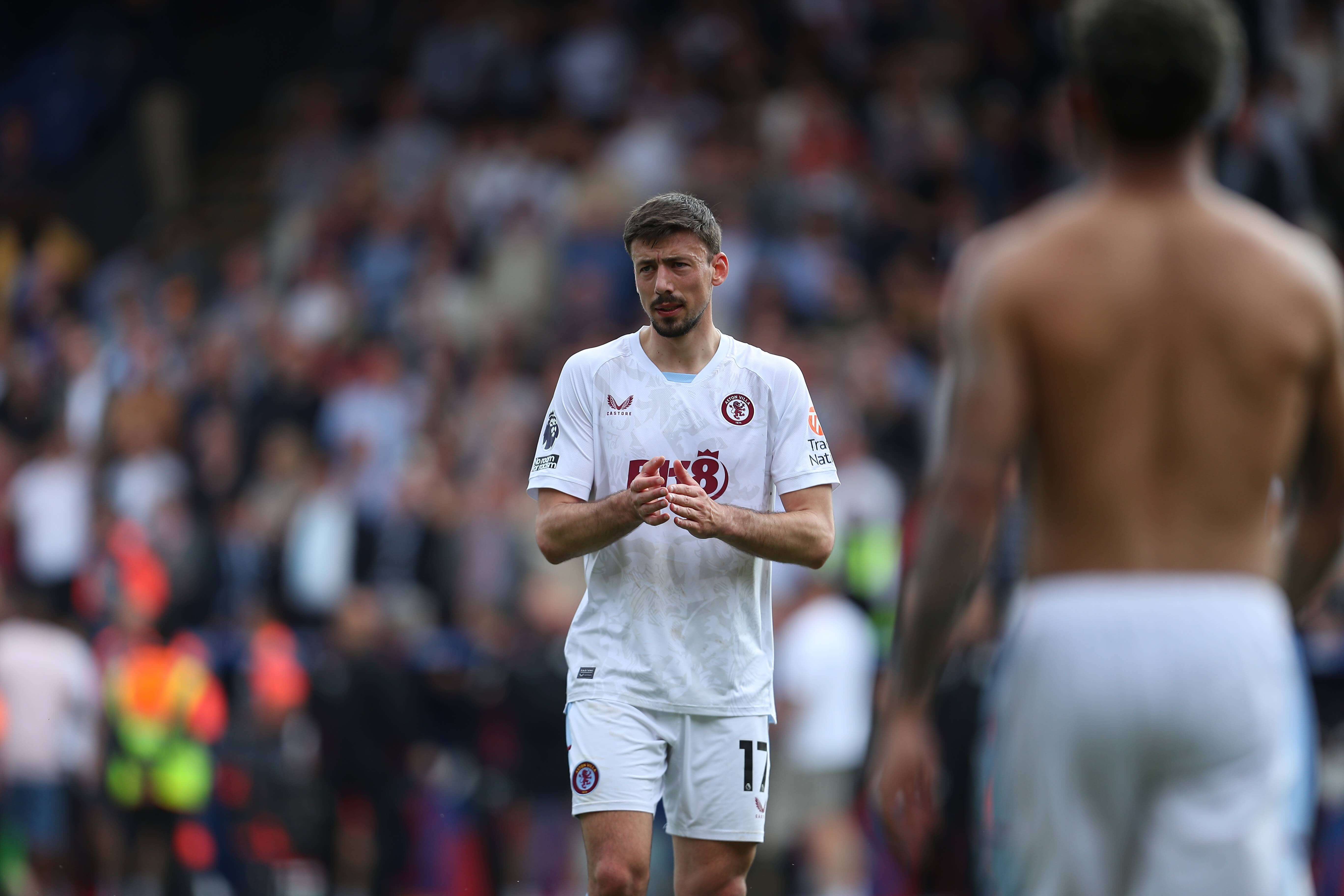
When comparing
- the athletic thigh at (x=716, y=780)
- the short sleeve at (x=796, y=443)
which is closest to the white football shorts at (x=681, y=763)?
the athletic thigh at (x=716, y=780)

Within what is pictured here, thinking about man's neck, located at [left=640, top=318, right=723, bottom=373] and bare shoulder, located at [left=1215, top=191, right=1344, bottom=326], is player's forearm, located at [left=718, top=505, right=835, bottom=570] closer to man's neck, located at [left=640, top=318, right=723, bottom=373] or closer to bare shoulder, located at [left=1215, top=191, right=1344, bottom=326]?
man's neck, located at [left=640, top=318, right=723, bottom=373]

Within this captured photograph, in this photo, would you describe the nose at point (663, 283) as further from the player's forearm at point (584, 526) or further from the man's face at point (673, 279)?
the player's forearm at point (584, 526)

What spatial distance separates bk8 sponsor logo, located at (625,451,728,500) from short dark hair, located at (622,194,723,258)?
30.6 inches

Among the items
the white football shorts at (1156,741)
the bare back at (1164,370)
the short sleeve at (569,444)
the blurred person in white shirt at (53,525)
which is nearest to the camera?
the white football shorts at (1156,741)

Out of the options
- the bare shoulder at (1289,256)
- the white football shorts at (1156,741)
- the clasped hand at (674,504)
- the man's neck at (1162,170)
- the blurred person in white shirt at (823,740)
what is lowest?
the blurred person in white shirt at (823,740)

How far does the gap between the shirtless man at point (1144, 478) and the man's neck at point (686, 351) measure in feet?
9.82

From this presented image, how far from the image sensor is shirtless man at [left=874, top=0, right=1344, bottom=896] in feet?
11.0

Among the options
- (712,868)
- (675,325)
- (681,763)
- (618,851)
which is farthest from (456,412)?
(618,851)

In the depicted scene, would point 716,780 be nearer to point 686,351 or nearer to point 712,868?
point 712,868

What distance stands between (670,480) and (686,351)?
0.51 metres

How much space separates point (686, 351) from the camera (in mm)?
6590

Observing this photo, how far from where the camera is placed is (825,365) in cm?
1470

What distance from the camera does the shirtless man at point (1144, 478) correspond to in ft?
11.0

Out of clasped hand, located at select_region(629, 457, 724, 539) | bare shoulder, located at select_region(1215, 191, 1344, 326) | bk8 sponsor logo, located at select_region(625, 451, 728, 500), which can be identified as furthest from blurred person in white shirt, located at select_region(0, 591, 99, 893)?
bare shoulder, located at select_region(1215, 191, 1344, 326)
